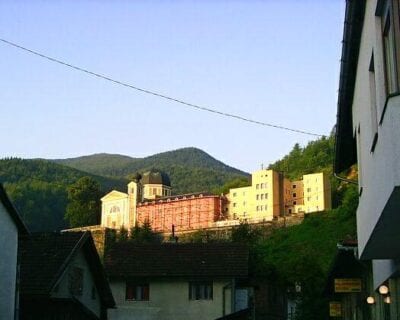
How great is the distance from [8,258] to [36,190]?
3417 inches

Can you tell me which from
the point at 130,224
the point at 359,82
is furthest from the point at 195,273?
the point at 130,224

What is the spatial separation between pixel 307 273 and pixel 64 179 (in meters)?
100

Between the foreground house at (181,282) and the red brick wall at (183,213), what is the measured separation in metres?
81.4

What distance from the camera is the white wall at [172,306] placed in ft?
128

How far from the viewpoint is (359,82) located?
11906 millimetres

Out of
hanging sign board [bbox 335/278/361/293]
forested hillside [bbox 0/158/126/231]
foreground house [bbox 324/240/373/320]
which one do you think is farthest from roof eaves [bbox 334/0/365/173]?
forested hillside [bbox 0/158/126/231]

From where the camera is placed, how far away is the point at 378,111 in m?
8.95

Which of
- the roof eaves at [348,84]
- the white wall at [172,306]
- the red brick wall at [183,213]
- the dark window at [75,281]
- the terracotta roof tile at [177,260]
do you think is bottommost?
the white wall at [172,306]

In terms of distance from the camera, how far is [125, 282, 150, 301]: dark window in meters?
40.4

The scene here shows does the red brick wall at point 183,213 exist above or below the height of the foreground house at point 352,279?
above

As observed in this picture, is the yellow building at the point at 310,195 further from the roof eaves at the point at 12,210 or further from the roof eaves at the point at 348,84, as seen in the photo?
the roof eaves at the point at 348,84

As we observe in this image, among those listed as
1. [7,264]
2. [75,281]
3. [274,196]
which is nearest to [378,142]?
[7,264]

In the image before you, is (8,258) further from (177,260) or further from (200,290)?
(177,260)

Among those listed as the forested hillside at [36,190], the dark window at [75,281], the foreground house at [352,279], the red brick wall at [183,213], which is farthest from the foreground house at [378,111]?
the red brick wall at [183,213]
